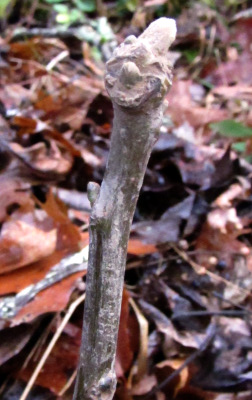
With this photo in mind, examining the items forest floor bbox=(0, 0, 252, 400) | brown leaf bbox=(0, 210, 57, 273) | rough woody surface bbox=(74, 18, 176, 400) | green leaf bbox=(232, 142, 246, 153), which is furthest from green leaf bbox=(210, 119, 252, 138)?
rough woody surface bbox=(74, 18, 176, 400)

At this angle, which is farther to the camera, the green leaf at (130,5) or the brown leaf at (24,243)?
the green leaf at (130,5)

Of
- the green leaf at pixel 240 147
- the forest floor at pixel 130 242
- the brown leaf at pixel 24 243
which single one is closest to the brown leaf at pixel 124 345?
the forest floor at pixel 130 242

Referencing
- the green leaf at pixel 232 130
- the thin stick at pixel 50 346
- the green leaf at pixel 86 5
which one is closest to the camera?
the thin stick at pixel 50 346

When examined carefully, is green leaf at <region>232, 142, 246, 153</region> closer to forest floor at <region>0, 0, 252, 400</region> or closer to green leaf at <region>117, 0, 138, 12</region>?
forest floor at <region>0, 0, 252, 400</region>

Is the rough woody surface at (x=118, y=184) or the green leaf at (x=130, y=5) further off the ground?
the green leaf at (x=130, y=5)

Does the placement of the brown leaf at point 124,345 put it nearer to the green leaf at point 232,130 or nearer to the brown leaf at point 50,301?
the brown leaf at point 50,301

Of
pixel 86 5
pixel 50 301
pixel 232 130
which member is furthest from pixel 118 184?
pixel 86 5
